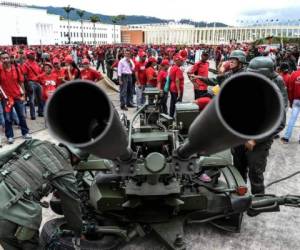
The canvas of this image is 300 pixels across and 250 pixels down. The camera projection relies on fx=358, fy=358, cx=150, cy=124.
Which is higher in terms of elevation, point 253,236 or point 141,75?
point 141,75

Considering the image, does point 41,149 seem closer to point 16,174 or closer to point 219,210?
point 16,174

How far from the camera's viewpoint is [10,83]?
8.55m

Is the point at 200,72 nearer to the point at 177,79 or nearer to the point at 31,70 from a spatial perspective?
the point at 177,79

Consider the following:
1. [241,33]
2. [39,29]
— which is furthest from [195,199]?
[241,33]

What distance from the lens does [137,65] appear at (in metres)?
12.5

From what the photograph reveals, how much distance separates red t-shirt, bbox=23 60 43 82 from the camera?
1069 cm

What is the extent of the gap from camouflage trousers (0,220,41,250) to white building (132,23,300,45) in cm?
12377

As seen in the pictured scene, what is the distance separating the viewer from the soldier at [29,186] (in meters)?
3.09

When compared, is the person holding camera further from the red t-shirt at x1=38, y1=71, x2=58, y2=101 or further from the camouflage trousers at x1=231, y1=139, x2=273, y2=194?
the camouflage trousers at x1=231, y1=139, x2=273, y2=194

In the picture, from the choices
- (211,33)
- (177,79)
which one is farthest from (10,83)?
(211,33)

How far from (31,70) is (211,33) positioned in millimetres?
137969

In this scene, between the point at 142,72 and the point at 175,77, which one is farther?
the point at 142,72

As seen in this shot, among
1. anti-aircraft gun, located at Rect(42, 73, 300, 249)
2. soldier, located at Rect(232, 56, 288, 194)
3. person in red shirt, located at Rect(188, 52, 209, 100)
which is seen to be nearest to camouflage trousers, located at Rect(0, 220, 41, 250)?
anti-aircraft gun, located at Rect(42, 73, 300, 249)

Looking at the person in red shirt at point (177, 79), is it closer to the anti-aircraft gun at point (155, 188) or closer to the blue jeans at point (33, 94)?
the blue jeans at point (33, 94)
